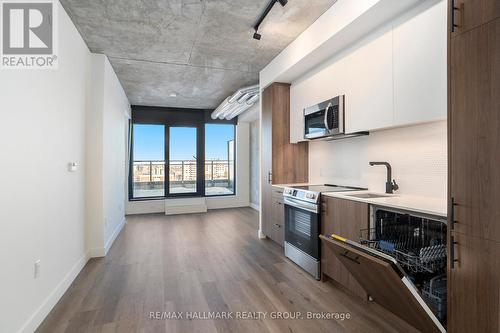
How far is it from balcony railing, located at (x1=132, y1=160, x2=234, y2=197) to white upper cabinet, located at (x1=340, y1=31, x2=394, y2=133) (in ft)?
16.8

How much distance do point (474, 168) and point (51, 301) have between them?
324cm

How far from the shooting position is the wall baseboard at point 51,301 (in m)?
1.89

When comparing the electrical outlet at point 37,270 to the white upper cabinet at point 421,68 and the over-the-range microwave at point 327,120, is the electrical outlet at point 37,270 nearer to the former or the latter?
the over-the-range microwave at point 327,120

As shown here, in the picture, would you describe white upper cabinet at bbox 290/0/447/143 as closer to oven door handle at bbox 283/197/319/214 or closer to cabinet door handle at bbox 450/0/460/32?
cabinet door handle at bbox 450/0/460/32

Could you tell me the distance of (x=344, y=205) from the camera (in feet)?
7.94

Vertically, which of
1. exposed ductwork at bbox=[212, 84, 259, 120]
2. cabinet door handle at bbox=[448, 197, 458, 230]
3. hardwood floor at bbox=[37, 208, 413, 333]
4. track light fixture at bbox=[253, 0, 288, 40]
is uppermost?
track light fixture at bbox=[253, 0, 288, 40]

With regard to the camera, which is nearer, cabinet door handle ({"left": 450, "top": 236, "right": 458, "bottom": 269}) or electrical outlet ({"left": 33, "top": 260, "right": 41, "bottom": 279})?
cabinet door handle ({"left": 450, "top": 236, "right": 458, "bottom": 269})

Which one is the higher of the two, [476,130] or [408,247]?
[476,130]

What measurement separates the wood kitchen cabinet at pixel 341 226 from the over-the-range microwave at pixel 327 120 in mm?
793

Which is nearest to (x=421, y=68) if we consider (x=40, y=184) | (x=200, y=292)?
(x=200, y=292)

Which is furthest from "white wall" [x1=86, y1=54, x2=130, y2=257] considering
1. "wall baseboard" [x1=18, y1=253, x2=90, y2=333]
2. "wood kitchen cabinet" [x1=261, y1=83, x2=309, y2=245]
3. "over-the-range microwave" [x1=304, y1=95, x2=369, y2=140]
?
"over-the-range microwave" [x1=304, y1=95, x2=369, y2=140]

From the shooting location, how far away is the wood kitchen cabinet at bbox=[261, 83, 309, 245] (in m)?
3.89

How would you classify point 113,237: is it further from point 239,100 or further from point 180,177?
point 239,100

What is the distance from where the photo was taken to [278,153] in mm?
3889
